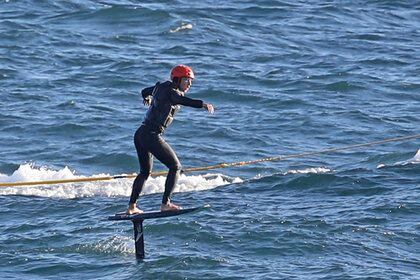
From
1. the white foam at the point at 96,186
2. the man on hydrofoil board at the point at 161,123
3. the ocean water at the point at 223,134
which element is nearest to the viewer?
the man on hydrofoil board at the point at 161,123

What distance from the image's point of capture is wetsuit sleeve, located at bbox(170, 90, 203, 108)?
56.4ft

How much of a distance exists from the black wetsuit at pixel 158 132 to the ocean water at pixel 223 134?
70.1 inches

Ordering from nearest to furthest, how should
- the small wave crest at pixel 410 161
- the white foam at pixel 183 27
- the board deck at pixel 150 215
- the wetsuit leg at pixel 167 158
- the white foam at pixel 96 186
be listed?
the wetsuit leg at pixel 167 158
the board deck at pixel 150 215
the white foam at pixel 96 186
the small wave crest at pixel 410 161
the white foam at pixel 183 27

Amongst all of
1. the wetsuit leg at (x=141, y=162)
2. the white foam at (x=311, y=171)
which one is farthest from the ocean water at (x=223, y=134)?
the wetsuit leg at (x=141, y=162)

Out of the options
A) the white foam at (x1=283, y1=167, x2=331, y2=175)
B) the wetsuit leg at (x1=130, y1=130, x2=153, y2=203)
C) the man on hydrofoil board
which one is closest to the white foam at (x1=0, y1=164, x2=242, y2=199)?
the white foam at (x1=283, y1=167, x2=331, y2=175)

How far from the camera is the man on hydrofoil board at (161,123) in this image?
700 inches

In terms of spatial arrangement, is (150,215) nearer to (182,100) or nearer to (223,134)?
(182,100)

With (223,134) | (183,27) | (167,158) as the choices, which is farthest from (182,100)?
Result: (183,27)

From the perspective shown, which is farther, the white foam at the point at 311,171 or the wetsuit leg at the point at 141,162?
the white foam at the point at 311,171

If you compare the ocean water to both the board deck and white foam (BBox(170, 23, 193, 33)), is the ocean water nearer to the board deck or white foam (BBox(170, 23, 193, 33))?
white foam (BBox(170, 23, 193, 33))

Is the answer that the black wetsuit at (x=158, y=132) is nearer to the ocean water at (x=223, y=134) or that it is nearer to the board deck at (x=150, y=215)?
the board deck at (x=150, y=215)

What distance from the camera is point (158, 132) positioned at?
59.6 feet

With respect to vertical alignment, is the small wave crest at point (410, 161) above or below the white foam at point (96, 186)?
above

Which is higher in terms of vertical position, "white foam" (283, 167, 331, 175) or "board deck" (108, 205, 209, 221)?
"board deck" (108, 205, 209, 221)
